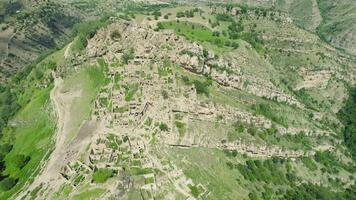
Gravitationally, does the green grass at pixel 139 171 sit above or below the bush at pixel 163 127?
below

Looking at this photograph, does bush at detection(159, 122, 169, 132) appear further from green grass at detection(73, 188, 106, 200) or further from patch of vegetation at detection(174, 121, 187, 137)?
green grass at detection(73, 188, 106, 200)

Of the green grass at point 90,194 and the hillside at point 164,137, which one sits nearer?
the green grass at point 90,194

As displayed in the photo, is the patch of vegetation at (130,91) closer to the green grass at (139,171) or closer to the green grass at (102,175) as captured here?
the green grass at (139,171)

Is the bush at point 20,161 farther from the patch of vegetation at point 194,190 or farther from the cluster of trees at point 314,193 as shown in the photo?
the cluster of trees at point 314,193

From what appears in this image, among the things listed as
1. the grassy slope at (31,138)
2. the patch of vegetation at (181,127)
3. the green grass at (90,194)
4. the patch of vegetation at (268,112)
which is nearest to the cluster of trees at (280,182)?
the patch of vegetation at (181,127)

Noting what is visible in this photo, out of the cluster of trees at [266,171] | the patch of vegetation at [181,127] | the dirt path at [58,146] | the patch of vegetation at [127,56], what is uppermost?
the patch of vegetation at [127,56]

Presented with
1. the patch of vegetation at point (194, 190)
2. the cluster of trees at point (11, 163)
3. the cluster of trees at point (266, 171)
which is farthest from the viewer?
the cluster of trees at point (11, 163)

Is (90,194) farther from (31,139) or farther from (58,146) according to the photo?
(31,139)

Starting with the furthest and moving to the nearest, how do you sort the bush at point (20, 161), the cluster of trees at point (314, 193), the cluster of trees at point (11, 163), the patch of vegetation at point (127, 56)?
the patch of vegetation at point (127, 56)
the bush at point (20, 161)
the cluster of trees at point (11, 163)
the cluster of trees at point (314, 193)

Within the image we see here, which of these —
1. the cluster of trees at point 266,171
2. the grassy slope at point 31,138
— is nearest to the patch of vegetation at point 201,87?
the cluster of trees at point 266,171

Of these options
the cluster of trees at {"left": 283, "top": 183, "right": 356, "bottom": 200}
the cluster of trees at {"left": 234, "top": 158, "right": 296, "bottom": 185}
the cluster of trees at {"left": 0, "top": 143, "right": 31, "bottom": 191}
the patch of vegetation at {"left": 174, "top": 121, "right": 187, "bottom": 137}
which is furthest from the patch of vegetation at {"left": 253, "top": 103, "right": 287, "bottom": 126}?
the cluster of trees at {"left": 0, "top": 143, "right": 31, "bottom": 191}

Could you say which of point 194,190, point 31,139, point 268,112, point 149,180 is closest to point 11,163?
point 31,139
